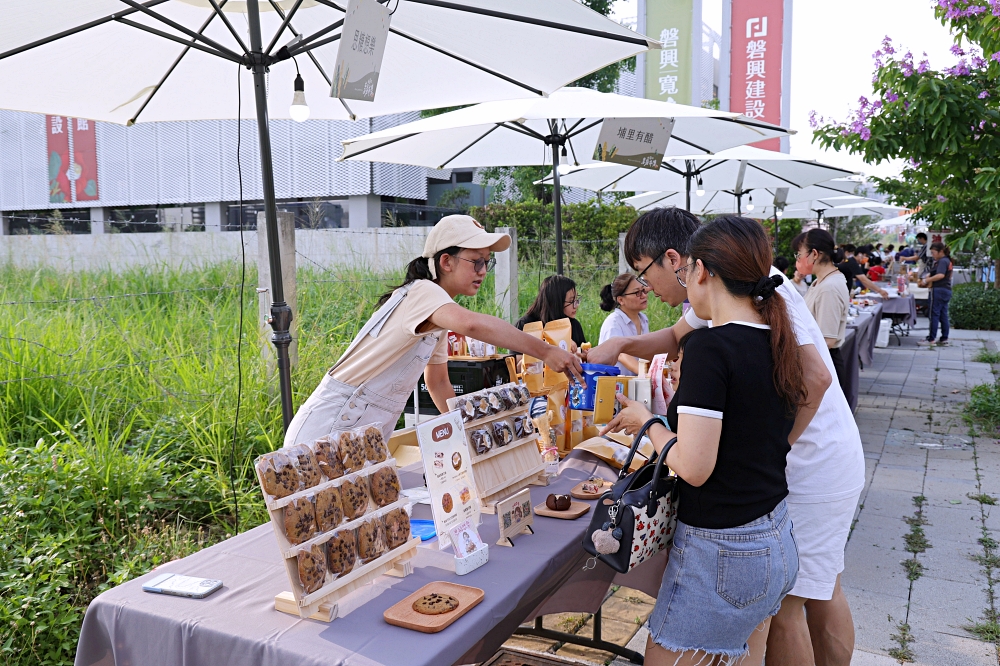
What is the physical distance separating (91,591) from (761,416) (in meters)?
2.61

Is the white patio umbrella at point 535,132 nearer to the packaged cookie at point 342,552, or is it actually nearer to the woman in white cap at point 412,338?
the woman in white cap at point 412,338

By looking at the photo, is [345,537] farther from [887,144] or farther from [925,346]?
[925,346]

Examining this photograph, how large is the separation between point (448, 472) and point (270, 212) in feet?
4.79

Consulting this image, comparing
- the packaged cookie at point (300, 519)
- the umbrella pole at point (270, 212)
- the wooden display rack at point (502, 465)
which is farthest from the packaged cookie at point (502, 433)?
the umbrella pole at point (270, 212)

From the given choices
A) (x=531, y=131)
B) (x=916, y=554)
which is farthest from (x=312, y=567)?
(x=531, y=131)

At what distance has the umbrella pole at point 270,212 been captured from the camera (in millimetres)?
2545

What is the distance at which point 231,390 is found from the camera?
3934 millimetres

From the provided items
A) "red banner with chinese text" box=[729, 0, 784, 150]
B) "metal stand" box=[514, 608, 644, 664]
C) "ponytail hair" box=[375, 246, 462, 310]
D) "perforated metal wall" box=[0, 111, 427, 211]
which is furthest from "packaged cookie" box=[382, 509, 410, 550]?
"perforated metal wall" box=[0, 111, 427, 211]

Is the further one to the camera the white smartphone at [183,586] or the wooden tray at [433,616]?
the white smartphone at [183,586]

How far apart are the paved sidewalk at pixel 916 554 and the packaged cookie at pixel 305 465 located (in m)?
1.78

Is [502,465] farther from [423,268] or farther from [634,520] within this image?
[423,268]

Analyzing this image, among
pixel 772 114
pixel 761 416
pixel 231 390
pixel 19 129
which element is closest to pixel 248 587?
pixel 761 416

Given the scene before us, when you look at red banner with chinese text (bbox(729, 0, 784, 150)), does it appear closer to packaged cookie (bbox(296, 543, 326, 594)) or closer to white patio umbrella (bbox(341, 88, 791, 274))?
white patio umbrella (bbox(341, 88, 791, 274))

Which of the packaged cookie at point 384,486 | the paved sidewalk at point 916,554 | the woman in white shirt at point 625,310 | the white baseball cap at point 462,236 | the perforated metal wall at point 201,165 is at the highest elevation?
the perforated metal wall at point 201,165
